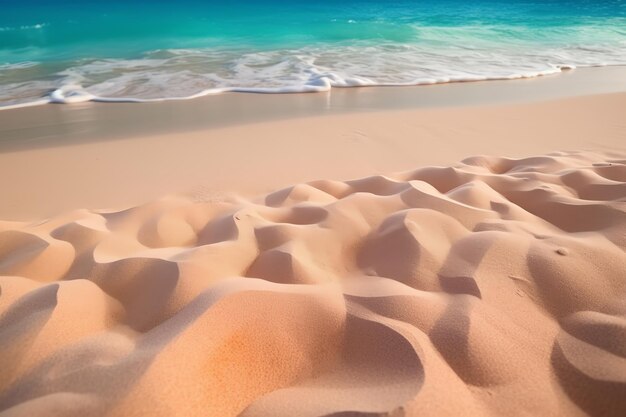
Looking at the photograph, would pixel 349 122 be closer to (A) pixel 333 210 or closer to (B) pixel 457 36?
(A) pixel 333 210

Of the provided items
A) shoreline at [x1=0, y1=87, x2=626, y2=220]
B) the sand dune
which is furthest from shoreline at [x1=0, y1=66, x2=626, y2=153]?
the sand dune

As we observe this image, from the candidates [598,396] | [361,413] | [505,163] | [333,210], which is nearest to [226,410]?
[361,413]

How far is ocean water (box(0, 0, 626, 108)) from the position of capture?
539 centimetres

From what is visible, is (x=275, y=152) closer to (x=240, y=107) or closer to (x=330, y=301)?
(x=240, y=107)

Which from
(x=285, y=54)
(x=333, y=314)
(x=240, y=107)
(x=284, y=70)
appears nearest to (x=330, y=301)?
(x=333, y=314)

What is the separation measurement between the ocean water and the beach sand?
367 centimetres

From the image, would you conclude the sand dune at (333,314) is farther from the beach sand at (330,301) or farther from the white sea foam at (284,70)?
the white sea foam at (284,70)

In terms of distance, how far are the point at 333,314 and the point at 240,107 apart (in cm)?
369

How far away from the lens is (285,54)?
26.4 feet

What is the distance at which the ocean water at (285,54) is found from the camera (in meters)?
5.39

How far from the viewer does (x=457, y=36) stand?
35.0ft

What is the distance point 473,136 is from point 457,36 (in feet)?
29.8

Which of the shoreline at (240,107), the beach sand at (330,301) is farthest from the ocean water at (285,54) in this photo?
the beach sand at (330,301)

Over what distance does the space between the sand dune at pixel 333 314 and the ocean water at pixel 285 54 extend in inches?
154
